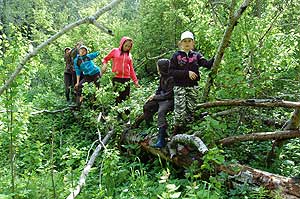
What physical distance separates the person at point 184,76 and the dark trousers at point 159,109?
0.24m

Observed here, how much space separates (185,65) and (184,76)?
0.55ft

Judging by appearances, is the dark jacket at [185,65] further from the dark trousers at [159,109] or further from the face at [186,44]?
the dark trousers at [159,109]

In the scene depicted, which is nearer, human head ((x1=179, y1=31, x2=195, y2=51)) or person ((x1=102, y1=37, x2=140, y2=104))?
human head ((x1=179, y1=31, x2=195, y2=51))

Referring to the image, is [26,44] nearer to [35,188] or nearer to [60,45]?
[35,188]

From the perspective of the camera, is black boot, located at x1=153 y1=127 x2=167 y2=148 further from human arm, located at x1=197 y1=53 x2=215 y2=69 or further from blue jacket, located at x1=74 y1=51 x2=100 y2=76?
blue jacket, located at x1=74 y1=51 x2=100 y2=76

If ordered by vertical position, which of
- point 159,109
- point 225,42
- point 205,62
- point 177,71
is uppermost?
point 225,42

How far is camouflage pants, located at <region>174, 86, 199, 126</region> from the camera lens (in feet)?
17.9

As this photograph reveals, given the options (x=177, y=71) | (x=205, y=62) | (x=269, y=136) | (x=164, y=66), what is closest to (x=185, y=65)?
(x=177, y=71)

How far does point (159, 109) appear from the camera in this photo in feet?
18.9

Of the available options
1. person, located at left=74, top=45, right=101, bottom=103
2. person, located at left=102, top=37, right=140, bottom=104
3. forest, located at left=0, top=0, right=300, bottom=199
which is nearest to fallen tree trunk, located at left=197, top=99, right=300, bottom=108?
forest, located at left=0, top=0, right=300, bottom=199

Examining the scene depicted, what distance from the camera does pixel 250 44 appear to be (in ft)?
18.9

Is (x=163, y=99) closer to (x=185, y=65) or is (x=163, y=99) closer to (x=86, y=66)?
(x=185, y=65)

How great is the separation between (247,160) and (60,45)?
1042cm

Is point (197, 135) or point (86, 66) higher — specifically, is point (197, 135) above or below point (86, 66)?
below
